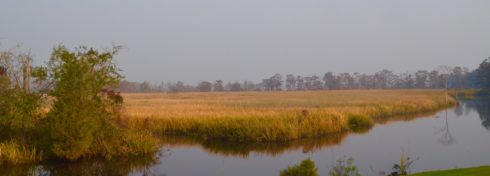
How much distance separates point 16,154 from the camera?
16234 millimetres

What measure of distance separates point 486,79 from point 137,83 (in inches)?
4094

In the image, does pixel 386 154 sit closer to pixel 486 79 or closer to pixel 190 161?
pixel 190 161

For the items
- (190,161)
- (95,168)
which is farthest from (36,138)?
(190,161)

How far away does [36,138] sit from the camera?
17547 mm

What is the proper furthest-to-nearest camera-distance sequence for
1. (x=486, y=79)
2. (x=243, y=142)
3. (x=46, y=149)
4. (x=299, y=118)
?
(x=486, y=79), (x=299, y=118), (x=243, y=142), (x=46, y=149)

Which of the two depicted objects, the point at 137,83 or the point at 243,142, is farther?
the point at 137,83

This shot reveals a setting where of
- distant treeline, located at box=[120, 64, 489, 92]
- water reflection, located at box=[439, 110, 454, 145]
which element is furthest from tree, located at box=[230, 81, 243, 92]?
water reflection, located at box=[439, 110, 454, 145]

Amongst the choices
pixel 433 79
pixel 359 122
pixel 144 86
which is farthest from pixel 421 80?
pixel 359 122

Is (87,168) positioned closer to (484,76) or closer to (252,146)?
(252,146)

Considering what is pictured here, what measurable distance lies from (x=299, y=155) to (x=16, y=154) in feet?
34.8

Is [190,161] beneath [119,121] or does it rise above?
beneath

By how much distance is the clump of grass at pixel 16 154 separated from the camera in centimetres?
1605

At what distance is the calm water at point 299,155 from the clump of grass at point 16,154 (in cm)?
57

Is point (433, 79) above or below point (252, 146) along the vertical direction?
above
